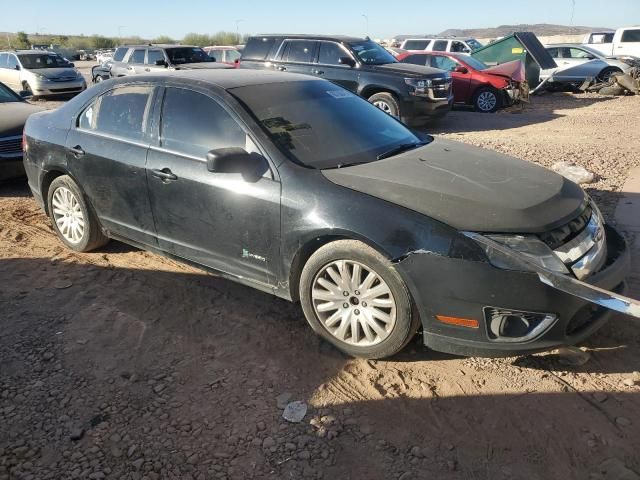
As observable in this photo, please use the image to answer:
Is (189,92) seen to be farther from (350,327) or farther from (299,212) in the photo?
(350,327)

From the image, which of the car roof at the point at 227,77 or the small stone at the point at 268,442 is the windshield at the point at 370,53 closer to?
the car roof at the point at 227,77

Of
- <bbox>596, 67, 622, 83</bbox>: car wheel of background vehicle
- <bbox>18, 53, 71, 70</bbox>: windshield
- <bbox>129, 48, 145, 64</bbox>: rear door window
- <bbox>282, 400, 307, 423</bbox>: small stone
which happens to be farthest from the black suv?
<bbox>18, 53, 71, 70</bbox>: windshield

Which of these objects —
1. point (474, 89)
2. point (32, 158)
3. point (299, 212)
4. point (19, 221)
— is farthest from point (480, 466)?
point (474, 89)

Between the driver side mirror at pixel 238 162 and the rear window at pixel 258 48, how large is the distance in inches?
346

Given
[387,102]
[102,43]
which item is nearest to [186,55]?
[387,102]

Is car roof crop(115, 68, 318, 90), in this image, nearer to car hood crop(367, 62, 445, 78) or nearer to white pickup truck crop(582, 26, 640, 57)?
car hood crop(367, 62, 445, 78)

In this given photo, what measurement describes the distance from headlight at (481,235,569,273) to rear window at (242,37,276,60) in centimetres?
976

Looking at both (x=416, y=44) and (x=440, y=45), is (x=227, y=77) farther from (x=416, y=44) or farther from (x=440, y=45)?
(x=416, y=44)

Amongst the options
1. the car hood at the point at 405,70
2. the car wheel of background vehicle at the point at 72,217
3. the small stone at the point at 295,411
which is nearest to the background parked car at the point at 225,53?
the car hood at the point at 405,70

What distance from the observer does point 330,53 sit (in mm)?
11070

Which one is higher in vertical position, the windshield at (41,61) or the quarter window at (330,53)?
the quarter window at (330,53)

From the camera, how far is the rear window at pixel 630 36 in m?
21.1

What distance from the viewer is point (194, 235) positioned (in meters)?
3.83

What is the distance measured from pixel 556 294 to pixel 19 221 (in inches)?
216
